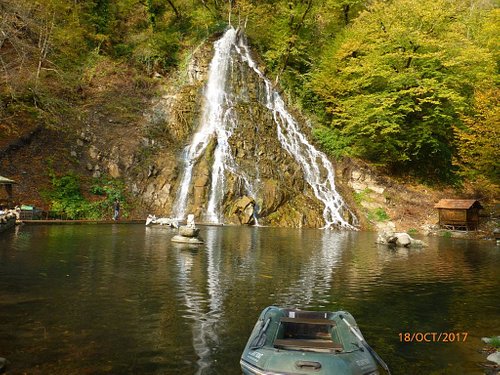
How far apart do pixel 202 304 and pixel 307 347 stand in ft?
15.4

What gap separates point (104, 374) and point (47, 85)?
37827mm

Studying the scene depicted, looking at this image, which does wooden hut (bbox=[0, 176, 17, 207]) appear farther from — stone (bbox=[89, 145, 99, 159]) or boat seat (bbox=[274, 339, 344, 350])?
boat seat (bbox=[274, 339, 344, 350])

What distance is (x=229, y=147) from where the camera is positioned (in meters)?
37.9

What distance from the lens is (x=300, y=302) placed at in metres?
11.2

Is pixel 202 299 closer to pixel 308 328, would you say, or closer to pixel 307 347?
pixel 308 328

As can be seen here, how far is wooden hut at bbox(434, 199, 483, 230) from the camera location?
3381cm

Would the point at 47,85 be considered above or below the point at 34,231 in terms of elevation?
above

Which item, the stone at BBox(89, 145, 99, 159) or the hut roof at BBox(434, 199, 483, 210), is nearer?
the hut roof at BBox(434, 199, 483, 210)

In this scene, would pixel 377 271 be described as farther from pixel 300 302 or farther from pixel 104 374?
pixel 104 374

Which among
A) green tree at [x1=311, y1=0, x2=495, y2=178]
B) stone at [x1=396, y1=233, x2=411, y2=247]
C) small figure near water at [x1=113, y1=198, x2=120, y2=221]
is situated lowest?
stone at [x1=396, y1=233, x2=411, y2=247]

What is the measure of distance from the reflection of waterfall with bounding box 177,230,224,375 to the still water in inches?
1.4

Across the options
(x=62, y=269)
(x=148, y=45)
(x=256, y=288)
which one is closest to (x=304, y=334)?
(x=256, y=288)
